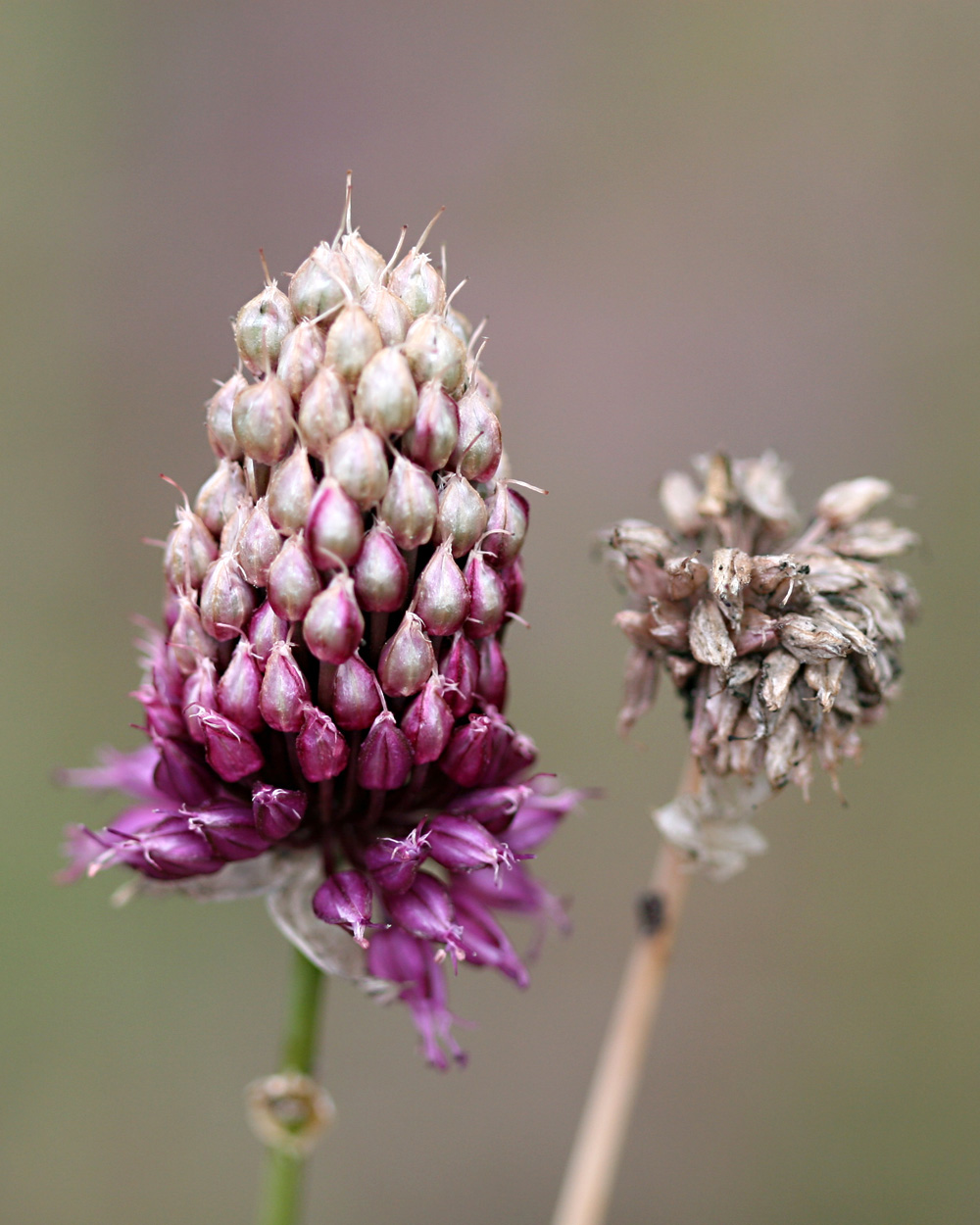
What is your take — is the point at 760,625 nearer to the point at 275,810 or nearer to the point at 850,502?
the point at 850,502

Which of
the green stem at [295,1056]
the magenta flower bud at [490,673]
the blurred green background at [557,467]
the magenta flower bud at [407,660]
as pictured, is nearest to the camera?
the magenta flower bud at [407,660]

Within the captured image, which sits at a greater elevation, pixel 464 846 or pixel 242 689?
pixel 242 689

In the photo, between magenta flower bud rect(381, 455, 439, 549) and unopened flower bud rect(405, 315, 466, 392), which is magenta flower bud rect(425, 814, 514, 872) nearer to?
magenta flower bud rect(381, 455, 439, 549)

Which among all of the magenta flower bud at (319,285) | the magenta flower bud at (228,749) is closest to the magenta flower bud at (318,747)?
the magenta flower bud at (228,749)

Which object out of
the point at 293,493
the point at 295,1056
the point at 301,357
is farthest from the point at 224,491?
the point at 295,1056

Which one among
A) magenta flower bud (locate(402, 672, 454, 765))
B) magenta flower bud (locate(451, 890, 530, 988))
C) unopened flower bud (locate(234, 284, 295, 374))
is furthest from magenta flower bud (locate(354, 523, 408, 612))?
magenta flower bud (locate(451, 890, 530, 988))

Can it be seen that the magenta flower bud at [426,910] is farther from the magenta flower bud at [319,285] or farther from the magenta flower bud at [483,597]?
the magenta flower bud at [319,285]

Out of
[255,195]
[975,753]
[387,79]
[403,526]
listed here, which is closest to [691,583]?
[403,526]

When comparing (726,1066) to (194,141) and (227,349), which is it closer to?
(227,349)
